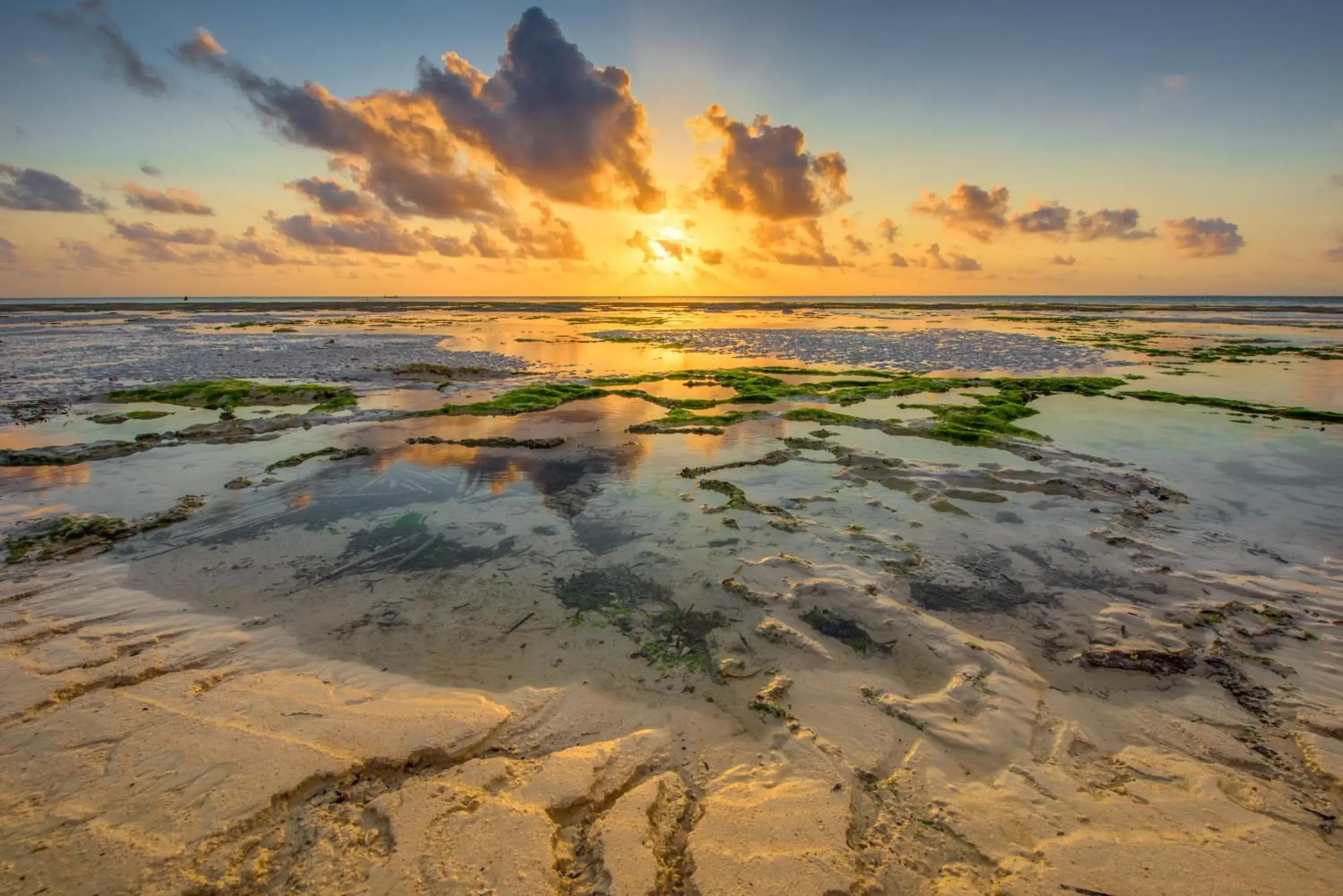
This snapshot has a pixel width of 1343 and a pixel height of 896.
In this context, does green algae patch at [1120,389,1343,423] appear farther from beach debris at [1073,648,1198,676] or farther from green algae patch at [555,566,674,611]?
green algae patch at [555,566,674,611]

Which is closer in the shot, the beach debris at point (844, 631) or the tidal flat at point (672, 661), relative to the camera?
the tidal flat at point (672, 661)

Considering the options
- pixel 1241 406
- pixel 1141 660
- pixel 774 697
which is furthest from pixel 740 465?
pixel 1241 406

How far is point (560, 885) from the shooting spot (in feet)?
10.4

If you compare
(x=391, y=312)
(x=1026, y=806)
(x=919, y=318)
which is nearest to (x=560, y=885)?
(x=1026, y=806)

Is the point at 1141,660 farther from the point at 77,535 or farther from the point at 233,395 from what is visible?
the point at 233,395

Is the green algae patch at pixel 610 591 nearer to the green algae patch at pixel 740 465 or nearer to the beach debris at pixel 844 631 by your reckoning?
the beach debris at pixel 844 631

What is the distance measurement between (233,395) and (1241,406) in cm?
3115

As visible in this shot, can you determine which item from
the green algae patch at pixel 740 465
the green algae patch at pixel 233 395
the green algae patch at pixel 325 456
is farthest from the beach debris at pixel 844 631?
the green algae patch at pixel 233 395

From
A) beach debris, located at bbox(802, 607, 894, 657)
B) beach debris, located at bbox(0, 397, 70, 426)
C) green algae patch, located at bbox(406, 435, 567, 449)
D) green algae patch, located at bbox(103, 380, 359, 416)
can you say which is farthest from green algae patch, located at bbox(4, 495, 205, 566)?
beach debris, located at bbox(0, 397, 70, 426)

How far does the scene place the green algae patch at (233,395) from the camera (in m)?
17.2

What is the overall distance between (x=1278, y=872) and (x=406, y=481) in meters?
11.3

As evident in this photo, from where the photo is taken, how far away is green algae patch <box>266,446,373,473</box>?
1112 centimetres

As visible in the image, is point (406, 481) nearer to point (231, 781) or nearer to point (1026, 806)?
point (231, 781)

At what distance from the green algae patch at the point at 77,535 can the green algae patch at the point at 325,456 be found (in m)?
2.46
